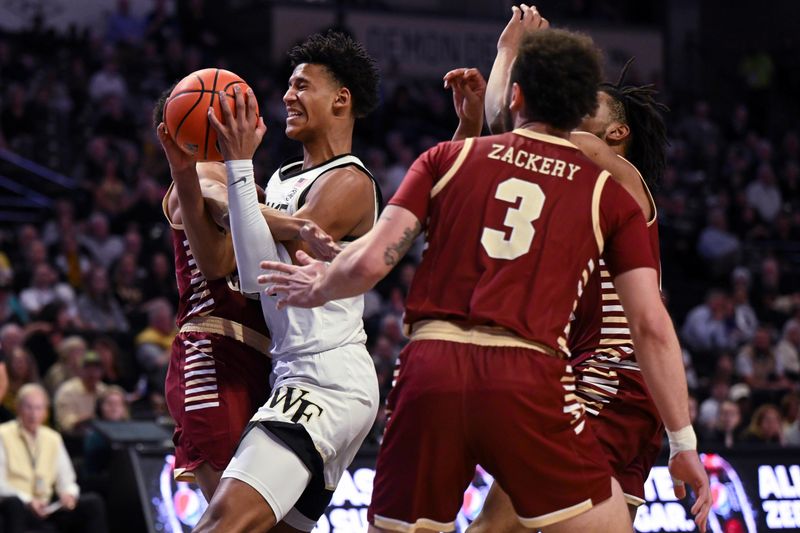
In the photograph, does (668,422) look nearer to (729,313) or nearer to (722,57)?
(729,313)

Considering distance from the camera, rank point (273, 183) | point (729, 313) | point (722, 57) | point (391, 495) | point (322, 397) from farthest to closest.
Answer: point (722, 57), point (729, 313), point (273, 183), point (322, 397), point (391, 495)

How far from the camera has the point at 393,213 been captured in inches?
159

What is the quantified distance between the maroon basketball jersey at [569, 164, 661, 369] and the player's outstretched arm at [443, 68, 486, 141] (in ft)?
2.56

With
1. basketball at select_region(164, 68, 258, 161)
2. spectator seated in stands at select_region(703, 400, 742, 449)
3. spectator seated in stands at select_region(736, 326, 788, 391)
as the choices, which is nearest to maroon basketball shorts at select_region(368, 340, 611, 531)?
basketball at select_region(164, 68, 258, 161)

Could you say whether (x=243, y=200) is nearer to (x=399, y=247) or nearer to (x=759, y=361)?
(x=399, y=247)

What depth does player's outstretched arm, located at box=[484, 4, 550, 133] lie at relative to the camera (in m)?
4.92

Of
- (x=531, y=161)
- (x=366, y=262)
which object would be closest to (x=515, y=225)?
(x=531, y=161)

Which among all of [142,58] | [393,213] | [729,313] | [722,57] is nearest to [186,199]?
[393,213]

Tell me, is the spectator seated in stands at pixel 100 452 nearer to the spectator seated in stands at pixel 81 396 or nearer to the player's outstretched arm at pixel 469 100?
the spectator seated in stands at pixel 81 396

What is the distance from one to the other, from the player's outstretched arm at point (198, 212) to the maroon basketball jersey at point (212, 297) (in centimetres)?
7

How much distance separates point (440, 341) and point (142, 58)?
1533 cm

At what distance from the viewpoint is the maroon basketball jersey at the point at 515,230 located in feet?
13.0

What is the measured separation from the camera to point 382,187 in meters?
16.5

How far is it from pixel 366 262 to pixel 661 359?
37.8 inches
